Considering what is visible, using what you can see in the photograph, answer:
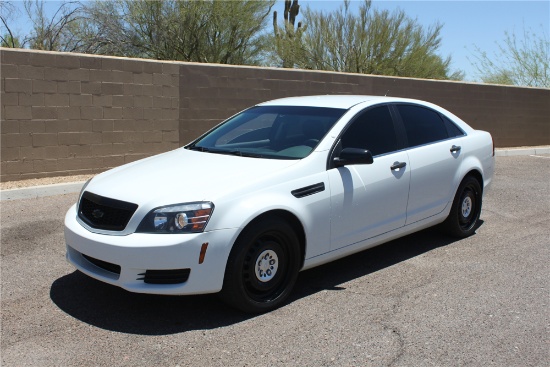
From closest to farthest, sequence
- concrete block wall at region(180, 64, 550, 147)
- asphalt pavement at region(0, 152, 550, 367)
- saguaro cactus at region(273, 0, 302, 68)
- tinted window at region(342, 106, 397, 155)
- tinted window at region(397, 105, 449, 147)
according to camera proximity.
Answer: asphalt pavement at region(0, 152, 550, 367), tinted window at region(342, 106, 397, 155), tinted window at region(397, 105, 449, 147), concrete block wall at region(180, 64, 550, 147), saguaro cactus at region(273, 0, 302, 68)

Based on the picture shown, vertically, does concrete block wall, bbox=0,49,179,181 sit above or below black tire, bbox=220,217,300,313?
above

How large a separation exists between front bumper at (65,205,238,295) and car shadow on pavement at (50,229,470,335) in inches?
12.1

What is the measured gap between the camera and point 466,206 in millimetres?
7074

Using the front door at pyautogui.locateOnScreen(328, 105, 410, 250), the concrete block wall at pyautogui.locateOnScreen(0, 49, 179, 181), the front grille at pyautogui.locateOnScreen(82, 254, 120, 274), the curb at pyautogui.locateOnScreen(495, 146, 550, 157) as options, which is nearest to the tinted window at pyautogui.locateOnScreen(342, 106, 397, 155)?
the front door at pyautogui.locateOnScreen(328, 105, 410, 250)

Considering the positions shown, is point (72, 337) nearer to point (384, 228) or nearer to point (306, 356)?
point (306, 356)

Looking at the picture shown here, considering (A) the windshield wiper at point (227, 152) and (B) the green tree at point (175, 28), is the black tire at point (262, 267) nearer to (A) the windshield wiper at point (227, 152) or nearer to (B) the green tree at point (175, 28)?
(A) the windshield wiper at point (227, 152)

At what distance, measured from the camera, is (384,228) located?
586 cm

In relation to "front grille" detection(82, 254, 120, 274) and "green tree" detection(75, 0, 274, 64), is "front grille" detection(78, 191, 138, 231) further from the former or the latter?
"green tree" detection(75, 0, 274, 64)

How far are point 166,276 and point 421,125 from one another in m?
3.37

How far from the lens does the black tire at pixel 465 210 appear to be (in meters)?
6.87

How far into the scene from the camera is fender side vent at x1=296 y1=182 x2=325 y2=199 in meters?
5.00

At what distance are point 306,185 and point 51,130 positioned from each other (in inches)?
236

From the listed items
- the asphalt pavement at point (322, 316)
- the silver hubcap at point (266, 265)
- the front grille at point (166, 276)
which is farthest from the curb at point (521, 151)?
the front grille at point (166, 276)

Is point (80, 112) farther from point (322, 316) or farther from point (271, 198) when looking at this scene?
point (322, 316)
